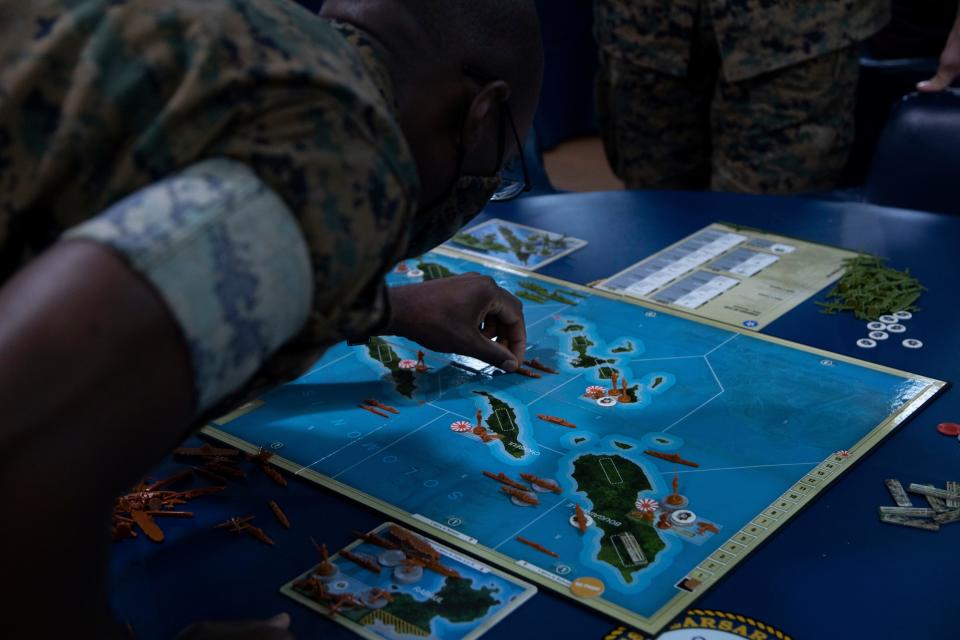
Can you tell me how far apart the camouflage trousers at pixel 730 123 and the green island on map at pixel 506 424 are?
1.66 metres

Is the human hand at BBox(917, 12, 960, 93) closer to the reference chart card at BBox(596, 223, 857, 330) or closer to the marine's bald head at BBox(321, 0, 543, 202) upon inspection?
the reference chart card at BBox(596, 223, 857, 330)

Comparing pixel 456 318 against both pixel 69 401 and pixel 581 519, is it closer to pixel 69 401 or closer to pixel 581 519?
pixel 581 519

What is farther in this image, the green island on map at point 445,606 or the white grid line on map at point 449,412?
the white grid line on map at point 449,412

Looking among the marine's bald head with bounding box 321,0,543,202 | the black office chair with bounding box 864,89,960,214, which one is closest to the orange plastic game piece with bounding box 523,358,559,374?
the marine's bald head with bounding box 321,0,543,202

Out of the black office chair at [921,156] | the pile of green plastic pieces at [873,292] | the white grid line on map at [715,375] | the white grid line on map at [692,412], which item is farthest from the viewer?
the black office chair at [921,156]

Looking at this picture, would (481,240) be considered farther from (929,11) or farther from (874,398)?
(929,11)

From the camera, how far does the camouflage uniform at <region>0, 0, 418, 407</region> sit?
0.85 meters

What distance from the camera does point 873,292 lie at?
186 centimetres

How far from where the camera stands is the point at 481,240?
2219mm

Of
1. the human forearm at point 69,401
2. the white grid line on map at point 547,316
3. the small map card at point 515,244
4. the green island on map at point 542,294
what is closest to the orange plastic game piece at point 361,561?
the human forearm at point 69,401

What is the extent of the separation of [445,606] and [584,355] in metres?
0.66

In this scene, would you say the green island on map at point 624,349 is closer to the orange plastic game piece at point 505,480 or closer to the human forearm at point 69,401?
the orange plastic game piece at point 505,480

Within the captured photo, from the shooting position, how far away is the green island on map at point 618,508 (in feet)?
3.96

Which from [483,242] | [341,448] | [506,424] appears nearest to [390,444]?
[341,448]
